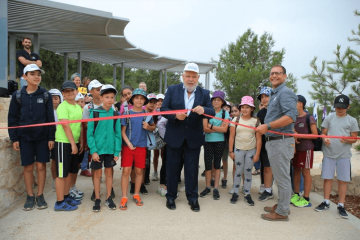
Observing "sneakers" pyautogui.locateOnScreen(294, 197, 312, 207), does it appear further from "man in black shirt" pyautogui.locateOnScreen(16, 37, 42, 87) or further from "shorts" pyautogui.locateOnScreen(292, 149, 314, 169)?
"man in black shirt" pyautogui.locateOnScreen(16, 37, 42, 87)

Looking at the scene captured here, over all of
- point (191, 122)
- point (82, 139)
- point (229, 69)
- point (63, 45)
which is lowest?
point (82, 139)

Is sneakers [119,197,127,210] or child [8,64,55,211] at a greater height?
child [8,64,55,211]

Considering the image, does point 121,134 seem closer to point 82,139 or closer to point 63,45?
point 82,139

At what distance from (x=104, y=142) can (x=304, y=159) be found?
3190 mm

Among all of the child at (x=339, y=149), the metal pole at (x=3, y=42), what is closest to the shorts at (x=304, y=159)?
the child at (x=339, y=149)

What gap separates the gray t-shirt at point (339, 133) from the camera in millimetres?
4027

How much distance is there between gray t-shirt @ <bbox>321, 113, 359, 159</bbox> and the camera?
13.2ft

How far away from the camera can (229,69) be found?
10.6 m

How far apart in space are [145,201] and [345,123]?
3.37 metres

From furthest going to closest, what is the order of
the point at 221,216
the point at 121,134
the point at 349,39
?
the point at 349,39, the point at 121,134, the point at 221,216

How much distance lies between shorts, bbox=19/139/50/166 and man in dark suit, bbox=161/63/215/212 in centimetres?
173

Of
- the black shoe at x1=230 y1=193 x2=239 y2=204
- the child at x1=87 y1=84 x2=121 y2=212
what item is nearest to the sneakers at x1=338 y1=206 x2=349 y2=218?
the black shoe at x1=230 y1=193 x2=239 y2=204

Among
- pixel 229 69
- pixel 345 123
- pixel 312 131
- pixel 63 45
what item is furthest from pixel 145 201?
pixel 63 45

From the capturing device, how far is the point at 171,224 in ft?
11.2
